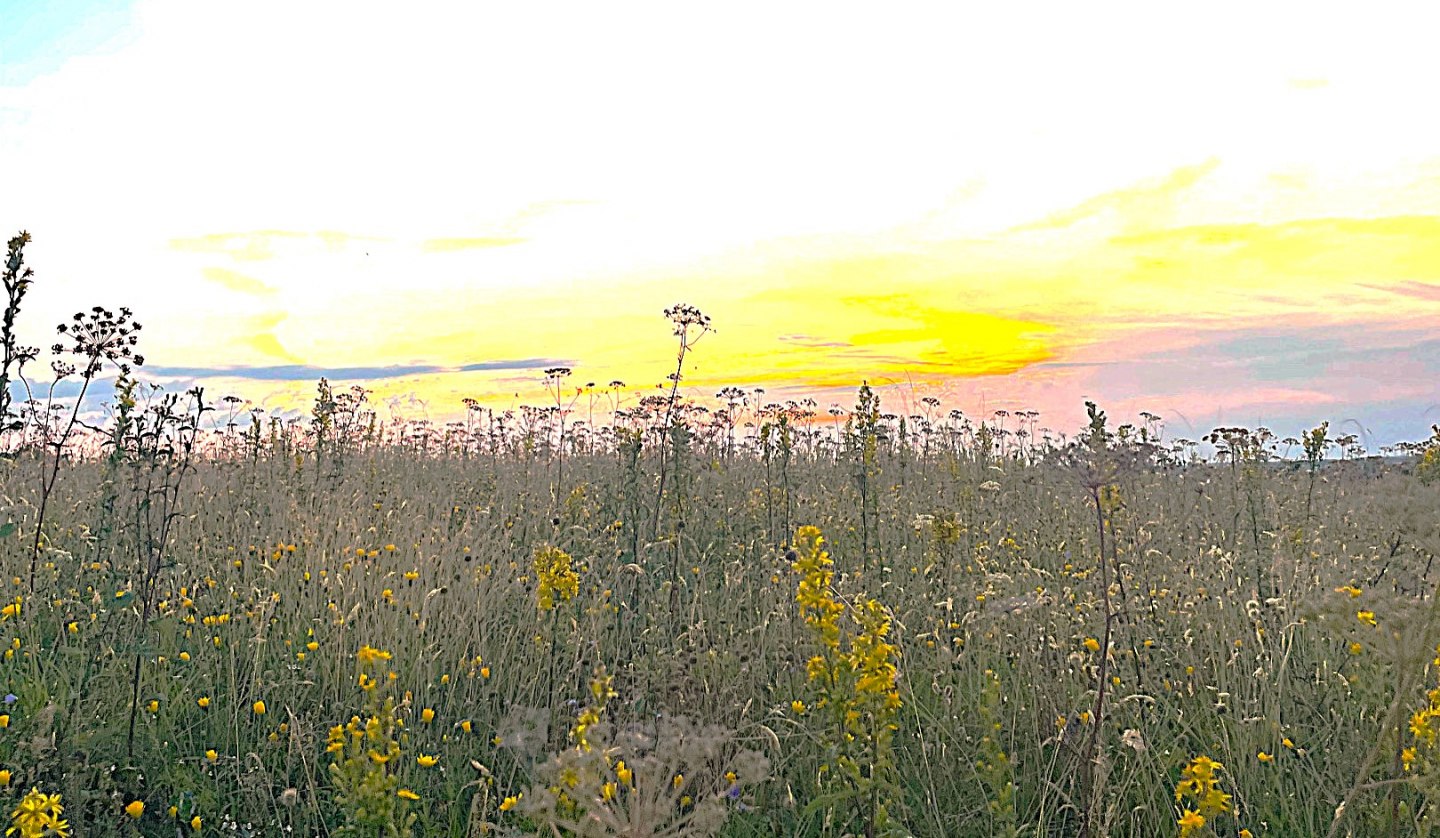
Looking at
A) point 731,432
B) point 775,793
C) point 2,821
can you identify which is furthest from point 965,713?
point 731,432

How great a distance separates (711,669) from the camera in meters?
4.52

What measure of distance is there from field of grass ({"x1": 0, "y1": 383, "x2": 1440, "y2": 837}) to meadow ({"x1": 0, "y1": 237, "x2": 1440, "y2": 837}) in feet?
0.08

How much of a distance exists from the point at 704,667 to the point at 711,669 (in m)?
0.03

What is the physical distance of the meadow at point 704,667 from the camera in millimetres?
2951

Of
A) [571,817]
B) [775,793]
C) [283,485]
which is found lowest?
[775,793]

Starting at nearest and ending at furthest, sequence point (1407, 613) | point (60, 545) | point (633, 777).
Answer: point (1407, 613), point (633, 777), point (60, 545)

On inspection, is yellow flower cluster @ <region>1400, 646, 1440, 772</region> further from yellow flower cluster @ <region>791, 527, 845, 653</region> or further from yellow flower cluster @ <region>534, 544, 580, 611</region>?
yellow flower cluster @ <region>534, 544, 580, 611</region>

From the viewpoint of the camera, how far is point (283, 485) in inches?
294

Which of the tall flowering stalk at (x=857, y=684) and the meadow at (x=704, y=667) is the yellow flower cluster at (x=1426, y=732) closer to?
the meadow at (x=704, y=667)

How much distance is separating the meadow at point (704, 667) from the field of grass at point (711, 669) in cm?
2

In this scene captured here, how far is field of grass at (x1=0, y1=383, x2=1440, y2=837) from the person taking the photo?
296 centimetres

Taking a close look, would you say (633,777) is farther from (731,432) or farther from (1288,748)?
(731,432)

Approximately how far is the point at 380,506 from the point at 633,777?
197 inches

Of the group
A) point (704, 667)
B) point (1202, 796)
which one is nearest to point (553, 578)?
point (704, 667)
